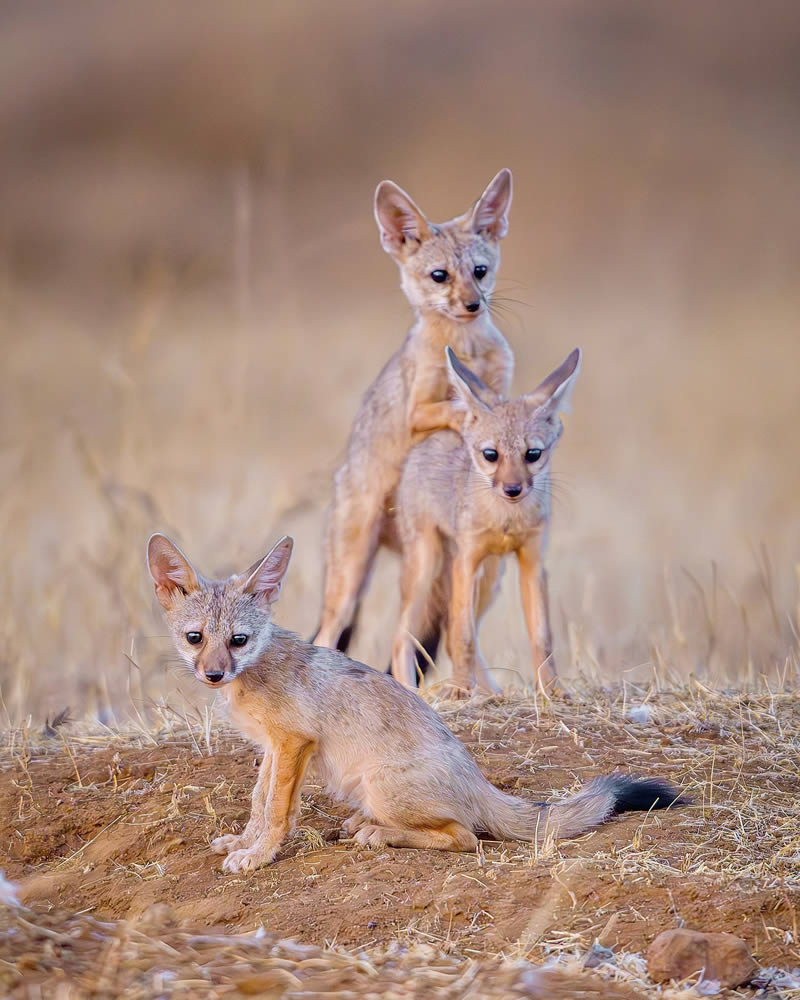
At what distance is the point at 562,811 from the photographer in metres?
4.41

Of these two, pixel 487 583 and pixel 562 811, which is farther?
pixel 487 583

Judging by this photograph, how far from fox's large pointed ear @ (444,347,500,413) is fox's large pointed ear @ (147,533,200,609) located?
85.9 inches

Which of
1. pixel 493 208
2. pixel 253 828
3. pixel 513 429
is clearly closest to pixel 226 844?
pixel 253 828

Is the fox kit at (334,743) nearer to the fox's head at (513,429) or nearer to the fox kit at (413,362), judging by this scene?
the fox's head at (513,429)

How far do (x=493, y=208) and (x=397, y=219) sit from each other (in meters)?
0.52

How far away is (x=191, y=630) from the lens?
4.58 metres

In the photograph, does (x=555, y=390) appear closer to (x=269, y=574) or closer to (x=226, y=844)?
(x=269, y=574)

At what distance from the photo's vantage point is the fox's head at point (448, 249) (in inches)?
274

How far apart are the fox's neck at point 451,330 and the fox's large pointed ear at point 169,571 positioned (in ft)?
9.52

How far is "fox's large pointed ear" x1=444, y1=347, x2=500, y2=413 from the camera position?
Answer: 6473 mm

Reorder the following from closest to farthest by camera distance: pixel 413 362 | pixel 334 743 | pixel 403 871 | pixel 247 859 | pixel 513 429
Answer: pixel 403 871
pixel 247 859
pixel 334 743
pixel 513 429
pixel 413 362

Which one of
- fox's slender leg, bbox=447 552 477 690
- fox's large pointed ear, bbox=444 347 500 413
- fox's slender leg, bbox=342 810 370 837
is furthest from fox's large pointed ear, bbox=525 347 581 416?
fox's slender leg, bbox=342 810 370 837

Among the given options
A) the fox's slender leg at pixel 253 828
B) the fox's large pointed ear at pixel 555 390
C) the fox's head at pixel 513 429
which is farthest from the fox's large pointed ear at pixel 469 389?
the fox's slender leg at pixel 253 828

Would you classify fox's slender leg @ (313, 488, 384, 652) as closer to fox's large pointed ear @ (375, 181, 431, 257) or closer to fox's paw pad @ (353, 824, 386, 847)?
fox's large pointed ear @ (375, 181, 431, 257)
